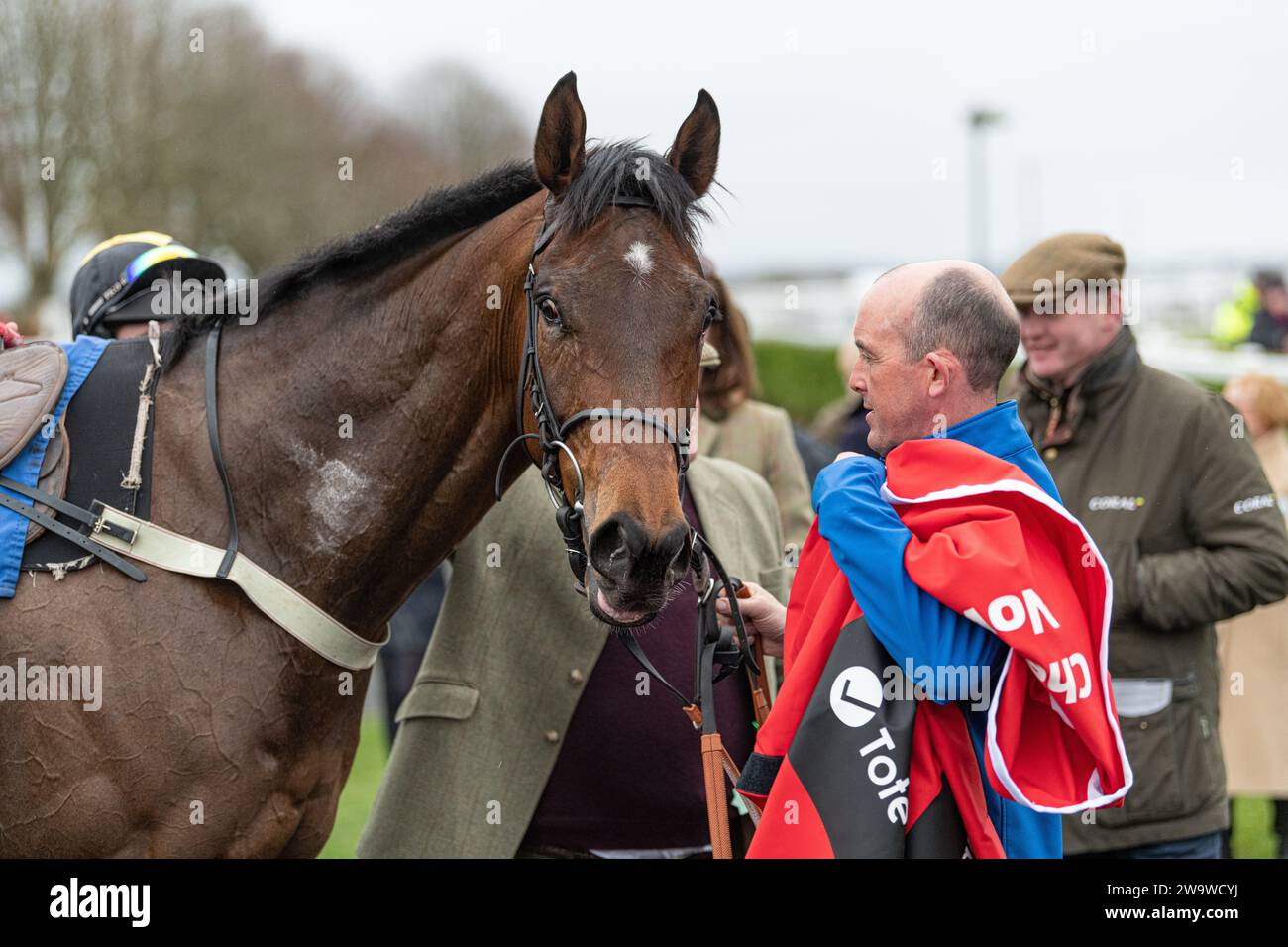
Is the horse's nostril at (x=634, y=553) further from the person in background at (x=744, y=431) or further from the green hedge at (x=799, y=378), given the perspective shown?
the green hedge at (x=799, y=378)

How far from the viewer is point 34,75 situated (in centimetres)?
2064

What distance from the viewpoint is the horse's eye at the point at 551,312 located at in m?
2.62

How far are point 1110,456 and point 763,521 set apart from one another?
1181 mm

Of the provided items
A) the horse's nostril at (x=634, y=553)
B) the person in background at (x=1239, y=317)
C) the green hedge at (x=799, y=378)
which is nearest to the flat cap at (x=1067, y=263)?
the horse's nostril at (x=634, y=553)

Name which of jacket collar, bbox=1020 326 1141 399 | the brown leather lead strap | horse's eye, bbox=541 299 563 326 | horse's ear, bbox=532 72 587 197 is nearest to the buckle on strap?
horse's eye, bbox=541 299 563 326

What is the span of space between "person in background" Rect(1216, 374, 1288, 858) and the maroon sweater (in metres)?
3.41

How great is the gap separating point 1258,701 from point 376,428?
16.3ft

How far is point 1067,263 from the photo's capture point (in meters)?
4.00

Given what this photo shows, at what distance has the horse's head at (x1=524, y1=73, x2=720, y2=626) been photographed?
243 centimetres

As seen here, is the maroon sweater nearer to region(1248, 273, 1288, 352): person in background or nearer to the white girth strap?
the white girth strap

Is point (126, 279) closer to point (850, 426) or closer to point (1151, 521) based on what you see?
point (1151, 521)

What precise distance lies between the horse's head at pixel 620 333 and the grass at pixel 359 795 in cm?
353

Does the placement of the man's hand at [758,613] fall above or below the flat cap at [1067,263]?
below

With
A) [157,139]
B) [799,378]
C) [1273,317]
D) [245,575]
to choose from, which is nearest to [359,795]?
[245,575]
